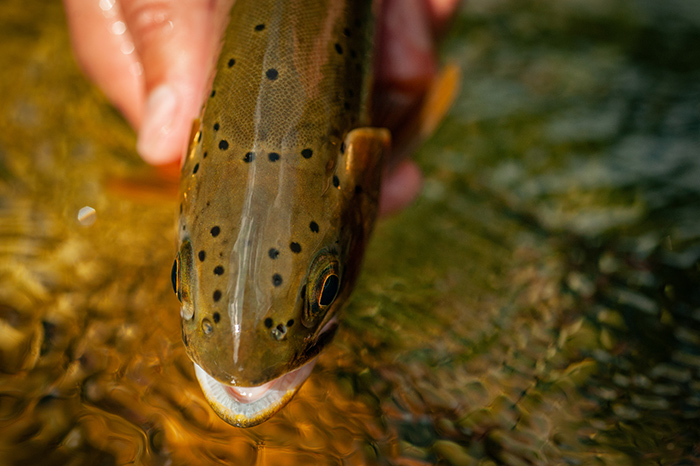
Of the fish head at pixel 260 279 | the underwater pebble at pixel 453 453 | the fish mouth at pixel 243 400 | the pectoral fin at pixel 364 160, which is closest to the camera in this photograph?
the fish head at pixel 260 279

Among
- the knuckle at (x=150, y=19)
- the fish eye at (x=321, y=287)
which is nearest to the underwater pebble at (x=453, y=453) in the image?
the fish eye at (x=321, y=287)

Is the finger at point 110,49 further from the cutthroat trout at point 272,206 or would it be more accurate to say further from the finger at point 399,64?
the finger at point 399,64

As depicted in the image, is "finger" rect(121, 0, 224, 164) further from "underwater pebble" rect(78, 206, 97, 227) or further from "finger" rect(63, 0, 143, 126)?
"underwater pebble" rect(78, 206, 97, 227)

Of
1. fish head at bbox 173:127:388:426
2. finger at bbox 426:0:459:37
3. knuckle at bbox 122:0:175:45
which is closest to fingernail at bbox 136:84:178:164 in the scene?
knuckle at bbox 122:0:175:45

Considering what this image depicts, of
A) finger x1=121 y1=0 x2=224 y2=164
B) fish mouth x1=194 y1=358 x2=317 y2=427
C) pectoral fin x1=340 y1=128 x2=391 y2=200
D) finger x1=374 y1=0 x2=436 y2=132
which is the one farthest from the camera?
finger x1=374 y1=0 x2=436 y2=132

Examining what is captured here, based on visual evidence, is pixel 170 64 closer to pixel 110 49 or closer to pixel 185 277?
pixel 110 49

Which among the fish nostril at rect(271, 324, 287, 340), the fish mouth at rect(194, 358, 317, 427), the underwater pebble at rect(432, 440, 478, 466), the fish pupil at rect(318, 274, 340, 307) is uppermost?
the fish pupil at rect(318, 274, 340, 307)

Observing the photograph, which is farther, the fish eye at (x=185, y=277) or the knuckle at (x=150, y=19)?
the knuckle at (x=150, y=19)
